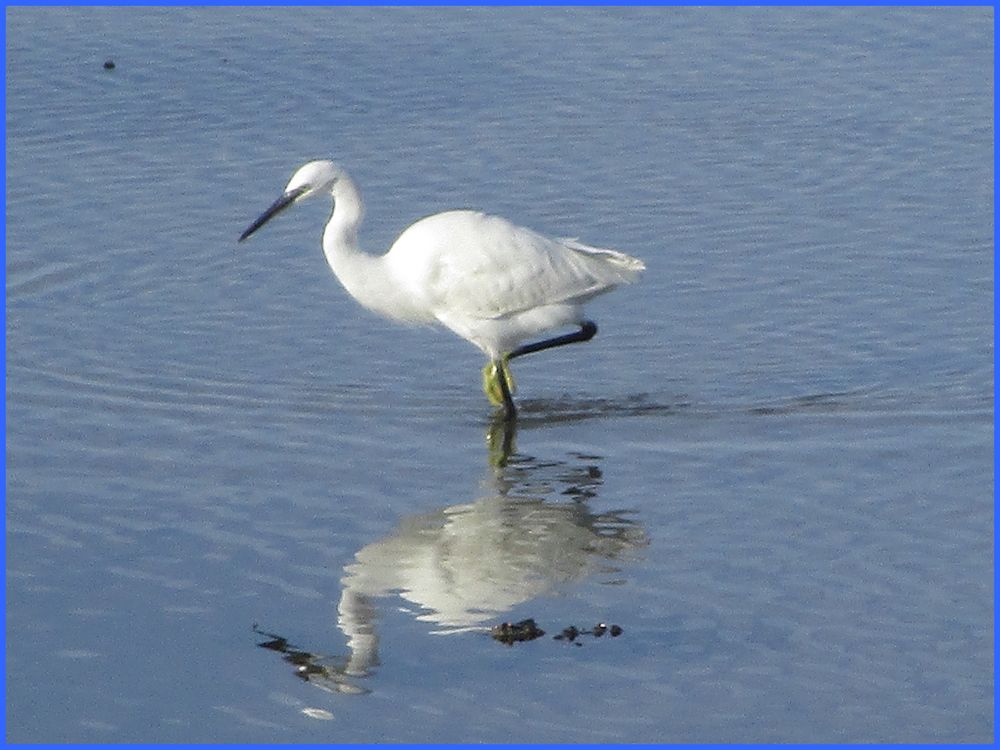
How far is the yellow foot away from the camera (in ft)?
33.4

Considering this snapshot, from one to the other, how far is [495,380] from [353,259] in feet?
3.15

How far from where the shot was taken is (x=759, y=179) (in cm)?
1372

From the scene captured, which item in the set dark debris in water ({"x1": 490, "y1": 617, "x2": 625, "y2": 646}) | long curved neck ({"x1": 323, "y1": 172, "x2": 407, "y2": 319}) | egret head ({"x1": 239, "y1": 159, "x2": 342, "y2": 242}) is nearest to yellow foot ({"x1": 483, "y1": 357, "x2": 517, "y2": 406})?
long curved neck ({"x1": 323, "y1": 172, "x2": 407, "y2": 319})

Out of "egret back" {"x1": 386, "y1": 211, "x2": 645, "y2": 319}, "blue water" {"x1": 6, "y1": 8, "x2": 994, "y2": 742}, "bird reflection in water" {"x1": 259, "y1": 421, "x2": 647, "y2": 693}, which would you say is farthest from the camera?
"egret back" {"x1": 386, "y1": 211, "x2": 645, "y2": 319}

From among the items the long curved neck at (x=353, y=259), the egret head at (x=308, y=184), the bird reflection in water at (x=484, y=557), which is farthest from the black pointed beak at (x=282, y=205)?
the bird reflection in water at (x=484, y=557)

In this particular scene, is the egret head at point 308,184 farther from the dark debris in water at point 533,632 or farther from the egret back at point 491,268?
the dark debris in water at point 533,632

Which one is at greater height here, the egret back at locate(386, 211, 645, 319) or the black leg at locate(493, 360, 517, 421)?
the egret back at locate(386, 211, 645, 319)

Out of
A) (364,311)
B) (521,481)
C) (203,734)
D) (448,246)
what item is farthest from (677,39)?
(203,734)

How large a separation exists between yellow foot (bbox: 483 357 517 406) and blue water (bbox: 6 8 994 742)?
0.08 meters

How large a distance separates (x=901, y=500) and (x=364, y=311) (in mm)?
3919

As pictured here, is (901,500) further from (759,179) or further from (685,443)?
(759,179)

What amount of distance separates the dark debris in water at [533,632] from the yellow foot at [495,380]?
9.84 ft

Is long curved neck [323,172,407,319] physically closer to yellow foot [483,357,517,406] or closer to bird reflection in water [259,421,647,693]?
yellow foot [483,357,517,406]

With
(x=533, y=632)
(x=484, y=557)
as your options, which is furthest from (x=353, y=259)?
(x=533, y=632)
